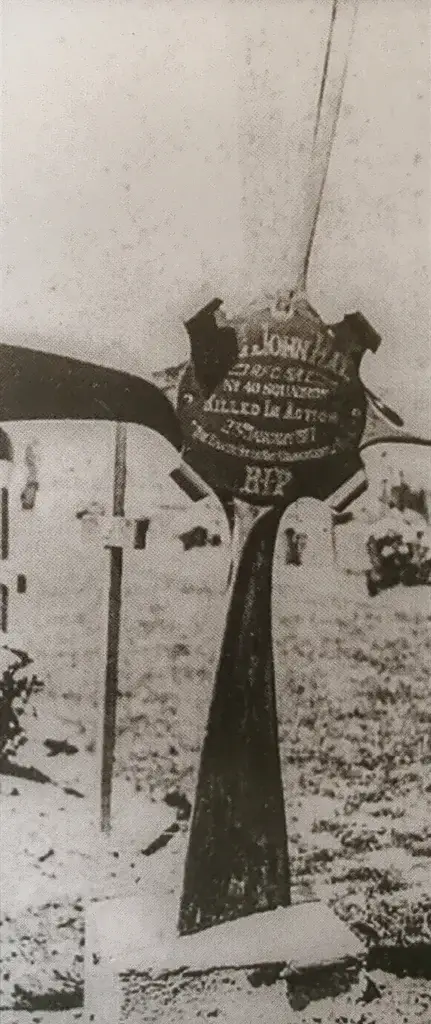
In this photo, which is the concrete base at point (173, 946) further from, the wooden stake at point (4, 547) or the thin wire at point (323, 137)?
the thin wire at point (323, 137)

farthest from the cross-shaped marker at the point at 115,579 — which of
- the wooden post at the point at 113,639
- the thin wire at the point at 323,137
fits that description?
the thin wire at the point at 323,137

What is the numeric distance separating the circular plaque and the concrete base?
1.29 feet

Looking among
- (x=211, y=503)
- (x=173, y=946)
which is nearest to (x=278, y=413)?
(x=211, y=503)

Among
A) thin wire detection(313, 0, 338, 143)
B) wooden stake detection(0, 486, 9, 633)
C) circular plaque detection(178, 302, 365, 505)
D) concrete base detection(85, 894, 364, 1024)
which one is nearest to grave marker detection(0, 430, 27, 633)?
wooden stake detection(0, 486, 9, 633)

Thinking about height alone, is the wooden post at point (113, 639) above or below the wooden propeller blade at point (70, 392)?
below

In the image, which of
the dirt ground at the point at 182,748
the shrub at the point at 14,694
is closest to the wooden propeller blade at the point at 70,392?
the dirt ground at the point at 182,748

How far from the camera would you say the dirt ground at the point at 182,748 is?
2.71 ft

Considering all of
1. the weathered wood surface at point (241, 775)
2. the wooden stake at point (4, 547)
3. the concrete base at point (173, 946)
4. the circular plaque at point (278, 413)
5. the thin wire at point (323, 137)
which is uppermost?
the thin wire at point (323, 137)

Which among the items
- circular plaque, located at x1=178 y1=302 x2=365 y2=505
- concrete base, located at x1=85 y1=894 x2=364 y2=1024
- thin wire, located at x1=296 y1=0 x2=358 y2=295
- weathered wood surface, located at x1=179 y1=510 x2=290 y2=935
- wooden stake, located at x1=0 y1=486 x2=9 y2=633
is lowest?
concrete base, located at x1=85 y1=894 x2=364 y2=1024

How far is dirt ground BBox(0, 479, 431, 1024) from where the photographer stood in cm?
82

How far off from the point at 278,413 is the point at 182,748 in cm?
32

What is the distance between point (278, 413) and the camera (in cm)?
84

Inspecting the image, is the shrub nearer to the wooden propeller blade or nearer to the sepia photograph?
the sepia photograph

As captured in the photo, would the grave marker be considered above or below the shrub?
above
